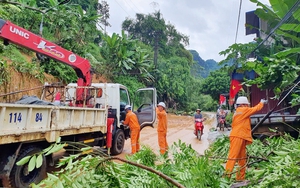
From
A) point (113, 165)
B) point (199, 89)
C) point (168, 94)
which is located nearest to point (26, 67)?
point (113, 165)

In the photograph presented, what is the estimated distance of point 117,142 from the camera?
26.4ft

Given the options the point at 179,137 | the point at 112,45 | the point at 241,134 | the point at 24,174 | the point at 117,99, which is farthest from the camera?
the point at 112,45

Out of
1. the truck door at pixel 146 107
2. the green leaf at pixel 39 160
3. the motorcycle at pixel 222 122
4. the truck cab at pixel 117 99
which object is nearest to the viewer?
the green leaf at pixel 39 160

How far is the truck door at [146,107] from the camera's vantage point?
348 inches

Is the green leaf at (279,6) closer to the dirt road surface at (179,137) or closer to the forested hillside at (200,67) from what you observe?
the dirt road surface at (179,137)

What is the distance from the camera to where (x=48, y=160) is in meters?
4.98

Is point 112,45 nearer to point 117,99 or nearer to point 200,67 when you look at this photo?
point 117,99

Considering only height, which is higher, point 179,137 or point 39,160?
point 39,160

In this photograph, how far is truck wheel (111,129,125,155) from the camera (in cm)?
786

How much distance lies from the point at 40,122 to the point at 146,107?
4.87 metres

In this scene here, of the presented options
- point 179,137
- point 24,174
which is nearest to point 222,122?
point 179,137

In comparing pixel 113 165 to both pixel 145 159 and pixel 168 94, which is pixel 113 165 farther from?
pixel 168 94

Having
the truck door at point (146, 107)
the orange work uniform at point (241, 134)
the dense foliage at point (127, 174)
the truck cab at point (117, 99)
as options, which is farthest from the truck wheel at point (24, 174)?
the truck door at point (146, 107)

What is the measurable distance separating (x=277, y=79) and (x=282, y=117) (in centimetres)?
222
